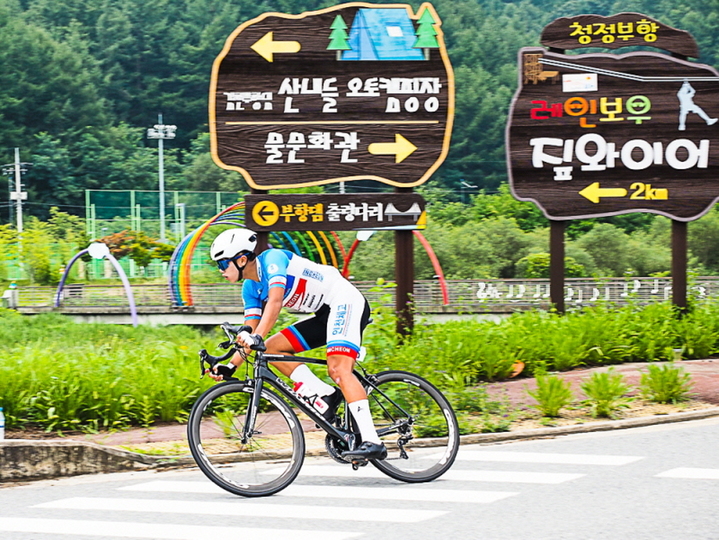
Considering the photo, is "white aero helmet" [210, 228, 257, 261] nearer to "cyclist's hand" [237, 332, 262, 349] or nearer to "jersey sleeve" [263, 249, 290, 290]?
"jersey sleeve" [263, 249, 290, 290]

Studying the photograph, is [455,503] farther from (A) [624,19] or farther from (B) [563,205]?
(A) [624,19]

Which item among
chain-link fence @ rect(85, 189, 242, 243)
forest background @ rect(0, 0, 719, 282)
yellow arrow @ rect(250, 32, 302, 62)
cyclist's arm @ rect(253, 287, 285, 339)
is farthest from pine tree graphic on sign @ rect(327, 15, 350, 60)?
chain-link fence @ rect(85, 189, 242, 243)

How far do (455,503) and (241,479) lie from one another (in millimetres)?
1478

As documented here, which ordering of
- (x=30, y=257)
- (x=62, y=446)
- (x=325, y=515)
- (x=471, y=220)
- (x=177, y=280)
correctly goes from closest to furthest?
(x=325, y=515) < (x=62, y=446) < (x=177, y=280) < (x=30, y=257) < (x=471, y=220)

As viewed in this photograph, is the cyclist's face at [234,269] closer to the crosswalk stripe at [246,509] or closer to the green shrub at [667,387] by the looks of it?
the crosswalk stripe at [246,509]

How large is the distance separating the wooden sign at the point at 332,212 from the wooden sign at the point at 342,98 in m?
0.35

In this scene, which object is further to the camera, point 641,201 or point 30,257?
point 30,257

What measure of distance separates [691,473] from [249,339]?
3.49m

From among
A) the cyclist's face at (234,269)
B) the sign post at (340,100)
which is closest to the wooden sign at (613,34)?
the sign post at (340,100)

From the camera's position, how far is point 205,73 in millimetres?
110000

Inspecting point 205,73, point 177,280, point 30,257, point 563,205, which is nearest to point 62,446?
point 563,205

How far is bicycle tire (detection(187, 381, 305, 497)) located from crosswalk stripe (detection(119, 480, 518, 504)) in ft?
0.69

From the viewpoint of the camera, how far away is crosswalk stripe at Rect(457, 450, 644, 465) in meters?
8.31

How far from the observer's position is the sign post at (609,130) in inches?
596
